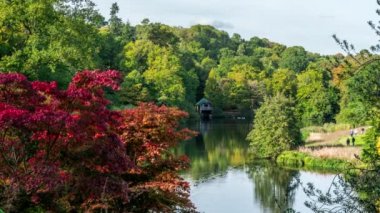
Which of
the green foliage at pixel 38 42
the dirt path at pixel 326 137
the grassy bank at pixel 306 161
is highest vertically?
the green foliage at pixel 38 42

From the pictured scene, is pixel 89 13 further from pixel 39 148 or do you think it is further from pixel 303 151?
pixel 39 148

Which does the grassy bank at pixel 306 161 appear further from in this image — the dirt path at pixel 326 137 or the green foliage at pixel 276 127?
the dirt path at pixel 326 137

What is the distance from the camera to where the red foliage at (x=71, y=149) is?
8430 mm

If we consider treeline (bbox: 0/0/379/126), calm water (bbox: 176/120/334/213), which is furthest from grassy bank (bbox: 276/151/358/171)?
treeline (bbox: 0/0/379/126)

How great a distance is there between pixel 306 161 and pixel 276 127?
3271mm

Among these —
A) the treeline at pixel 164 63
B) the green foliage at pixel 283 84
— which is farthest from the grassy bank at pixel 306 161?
the green foliage at pixel 283 84

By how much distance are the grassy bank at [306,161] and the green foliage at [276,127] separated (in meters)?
0.87

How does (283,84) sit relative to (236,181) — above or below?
above

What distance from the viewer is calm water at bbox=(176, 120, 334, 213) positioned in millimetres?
20641

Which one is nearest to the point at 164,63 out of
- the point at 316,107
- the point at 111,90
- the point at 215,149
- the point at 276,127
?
the point at 316,107

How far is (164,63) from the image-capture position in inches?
2181

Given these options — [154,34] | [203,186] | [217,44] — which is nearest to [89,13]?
[203,186]

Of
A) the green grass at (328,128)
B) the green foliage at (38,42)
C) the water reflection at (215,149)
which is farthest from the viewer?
the green grass at (328,128)

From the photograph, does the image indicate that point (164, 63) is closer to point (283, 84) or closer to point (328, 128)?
point (328, 128)
